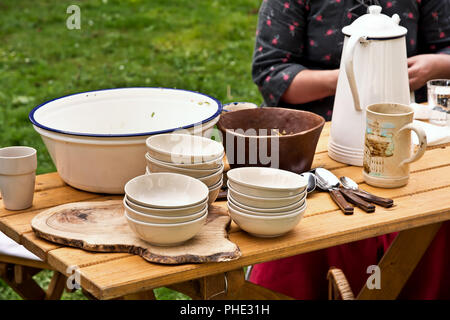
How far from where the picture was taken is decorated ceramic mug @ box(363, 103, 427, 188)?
4.98 feet

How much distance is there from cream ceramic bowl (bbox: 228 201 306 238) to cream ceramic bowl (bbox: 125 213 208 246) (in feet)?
0.29

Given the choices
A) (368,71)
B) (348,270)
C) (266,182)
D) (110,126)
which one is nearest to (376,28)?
(368,71)

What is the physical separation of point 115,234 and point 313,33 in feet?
4.25

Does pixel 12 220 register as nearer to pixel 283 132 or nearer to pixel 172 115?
pixel 172 115

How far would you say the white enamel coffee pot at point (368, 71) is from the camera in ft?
5.40

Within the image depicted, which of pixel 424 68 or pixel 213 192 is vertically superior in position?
pixel 424 68

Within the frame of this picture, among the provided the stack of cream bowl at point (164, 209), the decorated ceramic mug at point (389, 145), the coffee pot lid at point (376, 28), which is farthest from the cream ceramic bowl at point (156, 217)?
the coffee pot lid at point (376, 28)

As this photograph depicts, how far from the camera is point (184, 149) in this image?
59.7 inches

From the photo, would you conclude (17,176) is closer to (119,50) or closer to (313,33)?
(313,33)

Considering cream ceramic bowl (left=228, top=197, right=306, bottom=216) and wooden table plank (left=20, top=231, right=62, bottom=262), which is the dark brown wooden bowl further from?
wooden table plank (left=20, top=231, right=62, bottom=262)

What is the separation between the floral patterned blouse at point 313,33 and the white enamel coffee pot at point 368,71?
0.62m

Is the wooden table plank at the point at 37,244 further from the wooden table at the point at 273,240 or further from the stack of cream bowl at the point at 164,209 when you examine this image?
the stack of cream bowl at the point at 164,209
